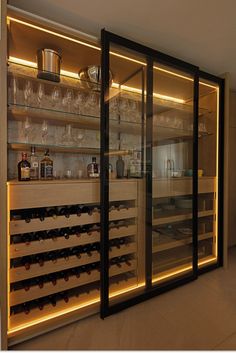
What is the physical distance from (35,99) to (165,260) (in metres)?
1.88

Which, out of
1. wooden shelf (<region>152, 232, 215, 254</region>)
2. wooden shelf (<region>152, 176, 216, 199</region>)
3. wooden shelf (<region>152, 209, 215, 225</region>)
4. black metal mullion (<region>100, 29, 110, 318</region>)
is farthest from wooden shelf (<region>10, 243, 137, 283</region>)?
wooden shelf (<region>152, 176, 216, 199</region>)

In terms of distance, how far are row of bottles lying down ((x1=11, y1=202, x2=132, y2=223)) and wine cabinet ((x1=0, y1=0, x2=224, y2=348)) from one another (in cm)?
1

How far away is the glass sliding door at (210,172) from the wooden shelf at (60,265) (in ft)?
3.24

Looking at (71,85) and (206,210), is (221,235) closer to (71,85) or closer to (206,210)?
(206,210)

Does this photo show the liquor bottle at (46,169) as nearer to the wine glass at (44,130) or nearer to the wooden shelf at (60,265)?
the wine glass at (44,130)

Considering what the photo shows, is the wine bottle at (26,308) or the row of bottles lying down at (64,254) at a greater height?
the row of bottles lying down at (64,254)

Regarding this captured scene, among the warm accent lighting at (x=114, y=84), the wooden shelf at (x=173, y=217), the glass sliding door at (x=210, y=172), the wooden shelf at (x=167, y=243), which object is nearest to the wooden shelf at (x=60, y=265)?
the wooden shelf at (x=167, y=243)

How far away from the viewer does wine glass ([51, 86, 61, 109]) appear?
153 cm

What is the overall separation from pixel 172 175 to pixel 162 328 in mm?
1299

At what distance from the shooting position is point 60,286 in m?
1.44

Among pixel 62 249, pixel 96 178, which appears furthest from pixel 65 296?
pixel 96 178

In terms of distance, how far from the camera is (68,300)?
149 cm

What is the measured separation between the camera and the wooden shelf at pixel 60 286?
1.29 metres

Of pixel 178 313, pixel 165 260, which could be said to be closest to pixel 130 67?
pixel 165 260
